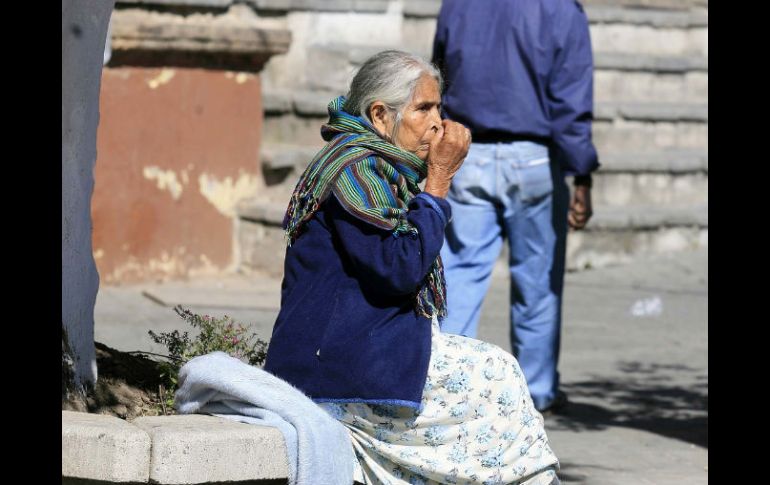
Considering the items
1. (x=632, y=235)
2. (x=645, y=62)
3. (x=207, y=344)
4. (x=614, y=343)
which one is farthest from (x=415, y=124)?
(x=645, y=62)

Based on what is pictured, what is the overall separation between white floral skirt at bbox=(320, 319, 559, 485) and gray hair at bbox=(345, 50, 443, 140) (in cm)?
69

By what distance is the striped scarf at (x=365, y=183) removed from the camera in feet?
14.1

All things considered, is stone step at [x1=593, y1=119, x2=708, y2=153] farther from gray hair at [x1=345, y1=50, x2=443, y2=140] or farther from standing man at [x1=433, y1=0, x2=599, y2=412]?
gray hair at [x1=345, y1=50, x2=443, y2=140]

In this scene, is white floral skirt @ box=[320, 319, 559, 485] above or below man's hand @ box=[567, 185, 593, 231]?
below

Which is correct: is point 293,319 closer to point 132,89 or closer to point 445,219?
point 445,219

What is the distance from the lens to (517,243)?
698cm

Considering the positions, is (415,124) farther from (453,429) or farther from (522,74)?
(522,74)

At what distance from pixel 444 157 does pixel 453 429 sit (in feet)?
2.56

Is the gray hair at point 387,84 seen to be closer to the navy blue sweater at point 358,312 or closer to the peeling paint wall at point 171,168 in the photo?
the navy blue sweater at point 358,312

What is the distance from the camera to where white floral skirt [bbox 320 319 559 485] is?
4406 mm

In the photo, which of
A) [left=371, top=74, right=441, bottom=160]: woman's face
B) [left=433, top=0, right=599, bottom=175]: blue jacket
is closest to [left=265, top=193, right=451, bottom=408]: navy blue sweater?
[left=371, top=74, right=441, bottom=160]: woman's face

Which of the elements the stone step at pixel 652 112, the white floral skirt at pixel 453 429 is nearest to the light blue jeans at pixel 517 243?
the white floral skirt at pixel 453 429

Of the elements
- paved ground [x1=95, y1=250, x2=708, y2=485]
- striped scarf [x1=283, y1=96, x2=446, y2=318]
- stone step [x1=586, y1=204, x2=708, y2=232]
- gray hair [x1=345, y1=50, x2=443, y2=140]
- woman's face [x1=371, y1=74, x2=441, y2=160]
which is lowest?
paved ground [x1=95, y1=250, x2=708, y2=485]
